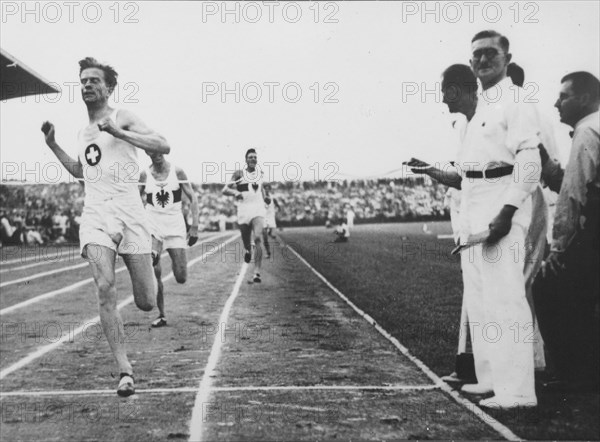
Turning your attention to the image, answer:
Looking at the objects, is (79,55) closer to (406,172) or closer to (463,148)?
(406,172)

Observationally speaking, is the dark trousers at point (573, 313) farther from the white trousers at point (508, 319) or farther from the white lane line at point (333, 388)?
the white lane line at point (333, 388)

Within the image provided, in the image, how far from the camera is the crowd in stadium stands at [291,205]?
26.0 ft

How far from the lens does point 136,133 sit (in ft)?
13.8

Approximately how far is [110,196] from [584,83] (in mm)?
2966

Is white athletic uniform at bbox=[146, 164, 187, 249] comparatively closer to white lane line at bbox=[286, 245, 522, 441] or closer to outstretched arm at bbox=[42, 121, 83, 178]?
white lane line at bbox=[286, 245, 522, 441]

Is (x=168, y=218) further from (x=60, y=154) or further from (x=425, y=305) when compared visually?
(x=425, y=305)

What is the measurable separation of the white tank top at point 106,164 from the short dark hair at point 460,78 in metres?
2.06

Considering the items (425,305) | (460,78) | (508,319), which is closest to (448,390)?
(508,319)

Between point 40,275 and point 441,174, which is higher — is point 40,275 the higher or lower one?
the lower one

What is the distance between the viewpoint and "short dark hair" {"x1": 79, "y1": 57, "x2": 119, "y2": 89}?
13.8 ft

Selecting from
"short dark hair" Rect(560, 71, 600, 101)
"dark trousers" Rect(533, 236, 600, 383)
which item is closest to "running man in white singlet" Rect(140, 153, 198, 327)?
"dark trousers" Rect(533, 236, 600, 383)

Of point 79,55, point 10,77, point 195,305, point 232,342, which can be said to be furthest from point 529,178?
point 195,305

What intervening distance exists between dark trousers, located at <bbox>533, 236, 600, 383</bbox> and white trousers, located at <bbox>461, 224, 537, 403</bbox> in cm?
46

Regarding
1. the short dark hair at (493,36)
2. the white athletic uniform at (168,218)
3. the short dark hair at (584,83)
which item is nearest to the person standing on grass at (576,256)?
the short dark hair at (584,83)
